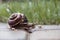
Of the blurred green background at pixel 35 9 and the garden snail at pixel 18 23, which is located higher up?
the blurred green background at pixel 35 9

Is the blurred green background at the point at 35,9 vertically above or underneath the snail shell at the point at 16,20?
above

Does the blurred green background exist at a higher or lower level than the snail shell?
higher

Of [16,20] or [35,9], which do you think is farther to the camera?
[35,9]

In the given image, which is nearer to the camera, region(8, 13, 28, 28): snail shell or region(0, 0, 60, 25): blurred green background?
region(8, 13, 28, 28): snail shell

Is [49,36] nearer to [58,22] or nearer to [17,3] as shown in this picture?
[58,22]

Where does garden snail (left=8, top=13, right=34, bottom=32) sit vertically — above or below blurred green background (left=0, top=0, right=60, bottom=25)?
below

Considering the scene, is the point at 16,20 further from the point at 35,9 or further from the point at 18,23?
the point at 35,9

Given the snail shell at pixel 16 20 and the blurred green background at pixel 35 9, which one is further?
the blurred green background at pixel 35 9

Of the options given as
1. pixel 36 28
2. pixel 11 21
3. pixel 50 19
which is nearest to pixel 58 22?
pixel 50 19

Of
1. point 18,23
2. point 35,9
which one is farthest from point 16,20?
point 35,9
